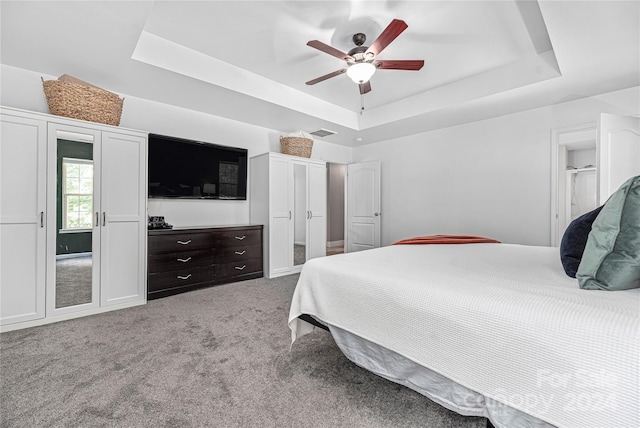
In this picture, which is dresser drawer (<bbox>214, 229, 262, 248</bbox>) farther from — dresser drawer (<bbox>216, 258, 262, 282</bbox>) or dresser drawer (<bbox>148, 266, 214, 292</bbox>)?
dresser drawer (<bbox>148, 266, 214, 292</bbox>)

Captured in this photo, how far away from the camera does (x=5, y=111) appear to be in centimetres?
244

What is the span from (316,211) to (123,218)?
2817 mm

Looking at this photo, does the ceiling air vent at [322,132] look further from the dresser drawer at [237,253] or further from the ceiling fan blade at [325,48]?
the ceiling fan blade at [325,48]

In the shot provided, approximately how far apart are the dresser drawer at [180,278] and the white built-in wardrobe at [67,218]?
0.13 m

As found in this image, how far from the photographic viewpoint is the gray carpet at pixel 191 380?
55.8 inches

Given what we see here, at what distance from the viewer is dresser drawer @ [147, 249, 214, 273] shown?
10.9 feet

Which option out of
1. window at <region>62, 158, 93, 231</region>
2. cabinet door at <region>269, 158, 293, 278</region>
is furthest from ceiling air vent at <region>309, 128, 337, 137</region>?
window at <region>62, 158, 93, 231</region>

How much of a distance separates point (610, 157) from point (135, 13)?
457 cm

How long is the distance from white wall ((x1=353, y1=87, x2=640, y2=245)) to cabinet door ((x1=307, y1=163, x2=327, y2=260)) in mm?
1323

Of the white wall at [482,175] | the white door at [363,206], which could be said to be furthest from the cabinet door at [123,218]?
the white wall at [482,175]

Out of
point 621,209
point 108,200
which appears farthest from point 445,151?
point 108,200

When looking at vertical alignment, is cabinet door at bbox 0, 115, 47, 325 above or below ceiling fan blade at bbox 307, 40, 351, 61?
below

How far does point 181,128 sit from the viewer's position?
3.93 meters

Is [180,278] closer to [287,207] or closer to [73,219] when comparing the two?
[73,219]
